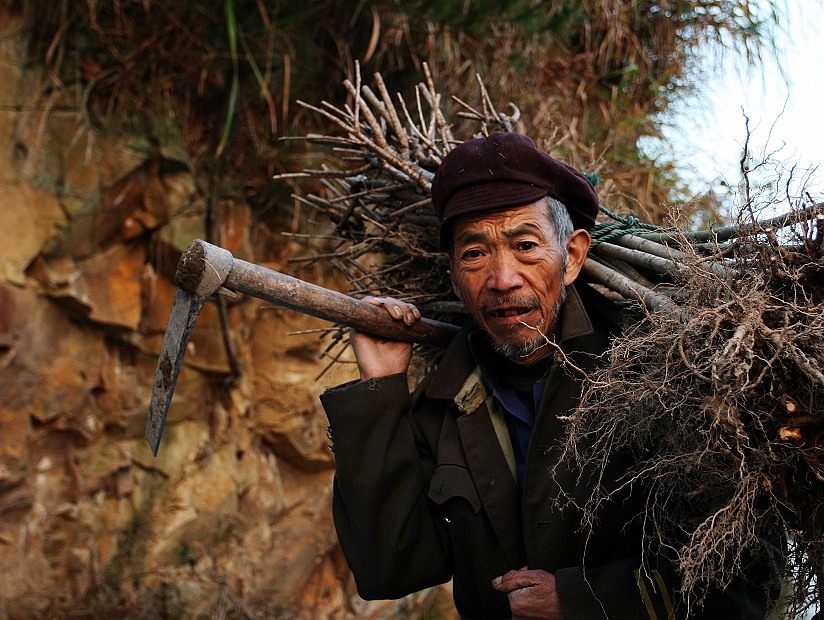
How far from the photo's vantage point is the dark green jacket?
1781mm

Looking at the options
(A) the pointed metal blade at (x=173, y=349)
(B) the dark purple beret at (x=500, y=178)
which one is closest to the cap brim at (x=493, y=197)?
(B) the dark purple beret at (x=500, y=178)

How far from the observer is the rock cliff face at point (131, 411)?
371 cm

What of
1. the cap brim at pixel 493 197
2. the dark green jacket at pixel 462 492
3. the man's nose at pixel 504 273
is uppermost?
the cap brim at pixel 493 197

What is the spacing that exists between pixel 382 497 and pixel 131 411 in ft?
8.47

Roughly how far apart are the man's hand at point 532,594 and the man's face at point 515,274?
20.1 inches

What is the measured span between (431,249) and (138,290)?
86.6 inches

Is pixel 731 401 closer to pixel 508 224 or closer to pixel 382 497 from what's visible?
pixel 508 224

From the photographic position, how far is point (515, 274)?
1.87m

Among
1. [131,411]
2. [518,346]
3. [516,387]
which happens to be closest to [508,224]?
[518,346]

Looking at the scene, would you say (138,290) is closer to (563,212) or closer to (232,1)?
(232,1)

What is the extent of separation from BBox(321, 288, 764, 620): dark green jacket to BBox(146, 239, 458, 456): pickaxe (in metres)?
0.19

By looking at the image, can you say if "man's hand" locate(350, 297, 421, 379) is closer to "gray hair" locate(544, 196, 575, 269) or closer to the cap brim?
the cap brim

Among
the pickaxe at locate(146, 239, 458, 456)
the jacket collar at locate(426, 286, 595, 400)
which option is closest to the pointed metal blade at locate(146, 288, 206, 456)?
the pickaxe at locate(146, 239, 458, 456)

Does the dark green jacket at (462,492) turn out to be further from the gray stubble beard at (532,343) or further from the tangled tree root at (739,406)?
the tangled tree root at (739,406)
